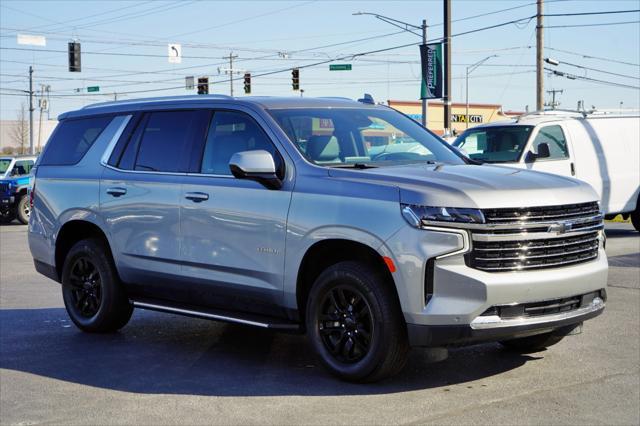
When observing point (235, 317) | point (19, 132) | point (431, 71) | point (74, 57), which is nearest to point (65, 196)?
point (235, 317)

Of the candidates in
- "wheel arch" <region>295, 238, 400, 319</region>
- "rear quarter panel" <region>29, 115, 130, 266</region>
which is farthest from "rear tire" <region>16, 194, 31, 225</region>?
"wheel arch" <region>295, 238, 400, 319</region>

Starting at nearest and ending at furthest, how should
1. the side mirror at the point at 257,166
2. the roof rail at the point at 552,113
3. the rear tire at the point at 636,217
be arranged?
the side mirror at the point at 257,166 → the roof rail at the point at 552,113 → the rear tire at the point at 636,217

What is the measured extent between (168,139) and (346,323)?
2.45 m

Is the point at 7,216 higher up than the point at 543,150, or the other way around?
the point at 543,150

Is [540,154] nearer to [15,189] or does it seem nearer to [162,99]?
[162,99]

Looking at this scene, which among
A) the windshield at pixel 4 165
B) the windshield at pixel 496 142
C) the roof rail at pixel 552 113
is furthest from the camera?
the windshield at pixel 4 165

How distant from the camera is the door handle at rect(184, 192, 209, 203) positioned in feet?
24.4

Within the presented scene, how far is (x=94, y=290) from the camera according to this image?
8.70m

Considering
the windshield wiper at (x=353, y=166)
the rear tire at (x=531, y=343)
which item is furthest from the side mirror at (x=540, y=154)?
the windshield wiper at (x=353, y=166)

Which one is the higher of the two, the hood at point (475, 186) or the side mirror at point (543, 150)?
the side mirror at point (543, 150)

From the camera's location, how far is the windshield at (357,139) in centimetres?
714

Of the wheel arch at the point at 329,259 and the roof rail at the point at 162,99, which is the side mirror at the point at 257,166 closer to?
the wheel arch at the point at 329,259

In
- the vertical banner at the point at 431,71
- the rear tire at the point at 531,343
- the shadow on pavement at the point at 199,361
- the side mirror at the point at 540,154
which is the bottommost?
Answer: the shadow on pavement at the point at 199,361

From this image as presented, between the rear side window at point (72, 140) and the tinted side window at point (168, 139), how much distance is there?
23.1 inches
